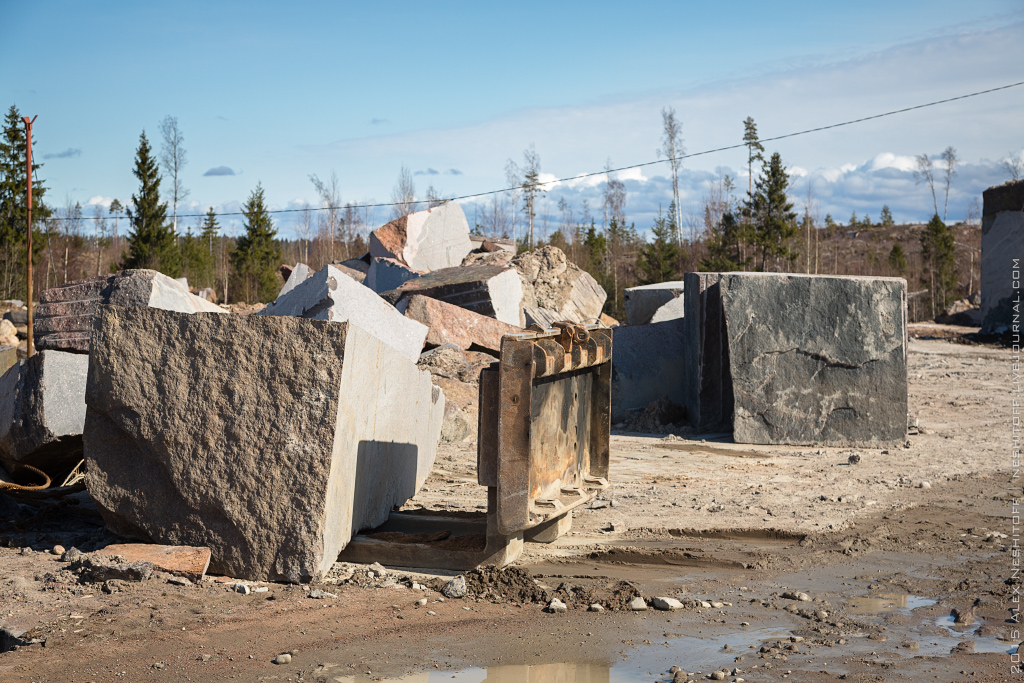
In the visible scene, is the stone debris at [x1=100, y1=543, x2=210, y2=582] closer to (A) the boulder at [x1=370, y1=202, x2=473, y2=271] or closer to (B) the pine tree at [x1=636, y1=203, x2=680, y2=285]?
(A) the boulder at [x1=370, y1=202, x2=473, y2=271]

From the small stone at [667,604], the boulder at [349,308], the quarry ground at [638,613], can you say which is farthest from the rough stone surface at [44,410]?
the small stone at [667,604]

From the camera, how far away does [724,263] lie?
26.1m

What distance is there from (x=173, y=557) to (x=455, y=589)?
4.32ft

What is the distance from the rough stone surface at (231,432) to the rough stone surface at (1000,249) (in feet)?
55.6

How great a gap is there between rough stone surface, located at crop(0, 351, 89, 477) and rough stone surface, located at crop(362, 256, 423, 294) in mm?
8564

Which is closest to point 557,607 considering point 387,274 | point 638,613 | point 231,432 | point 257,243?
point 638,613

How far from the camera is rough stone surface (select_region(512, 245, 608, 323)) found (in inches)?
527

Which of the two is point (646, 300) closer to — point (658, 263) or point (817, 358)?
point (817, 358)

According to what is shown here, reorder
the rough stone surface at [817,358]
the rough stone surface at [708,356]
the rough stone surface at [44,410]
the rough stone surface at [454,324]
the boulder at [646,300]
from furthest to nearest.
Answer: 1. the boulder at [646,300]
2. the rough stone surface at [454,324]
3. the rough stone surface at [708,356]
4. the rough stone surface at [817,358]
5. the rough stone surface at [44,410]

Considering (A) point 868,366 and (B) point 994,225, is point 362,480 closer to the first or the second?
(A) point 868,366

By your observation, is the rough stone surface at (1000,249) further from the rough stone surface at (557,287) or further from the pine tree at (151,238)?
the pine tree at (151,238)

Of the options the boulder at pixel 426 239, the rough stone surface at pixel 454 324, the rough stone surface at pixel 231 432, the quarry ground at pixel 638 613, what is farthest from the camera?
the boulder at pixel 426 239

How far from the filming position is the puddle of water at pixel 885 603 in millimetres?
3520

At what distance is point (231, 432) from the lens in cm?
365
